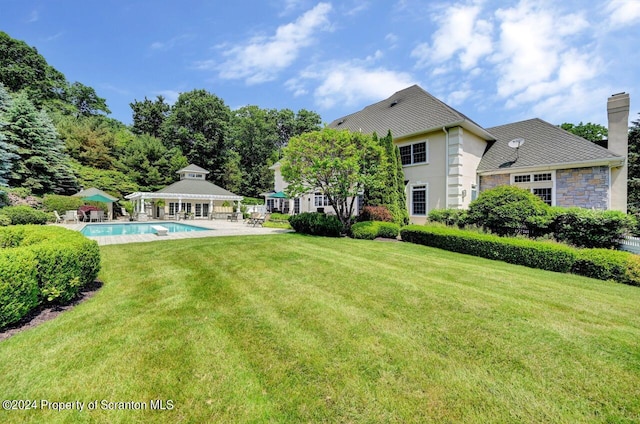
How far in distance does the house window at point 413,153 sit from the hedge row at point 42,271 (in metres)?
14.6

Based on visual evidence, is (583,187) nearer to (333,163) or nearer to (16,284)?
(333,163)

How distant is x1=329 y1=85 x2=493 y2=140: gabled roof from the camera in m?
13.8

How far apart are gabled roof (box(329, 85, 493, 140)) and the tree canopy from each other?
3.79m

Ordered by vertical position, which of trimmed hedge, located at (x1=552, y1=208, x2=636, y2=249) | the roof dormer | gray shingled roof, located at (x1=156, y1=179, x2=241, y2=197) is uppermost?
the roof dormer

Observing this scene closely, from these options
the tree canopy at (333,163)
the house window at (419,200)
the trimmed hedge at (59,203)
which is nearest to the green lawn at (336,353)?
the tree canopy at (333,163)

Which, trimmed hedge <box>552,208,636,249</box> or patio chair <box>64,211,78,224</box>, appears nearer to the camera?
trimmed hedge <box>552,208,636,249</box>

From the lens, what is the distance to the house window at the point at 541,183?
12562mm

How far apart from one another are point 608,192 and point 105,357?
16884 mm

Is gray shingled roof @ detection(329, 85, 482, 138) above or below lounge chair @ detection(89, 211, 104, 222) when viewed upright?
above

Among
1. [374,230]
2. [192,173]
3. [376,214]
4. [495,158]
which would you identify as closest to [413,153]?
[495,158]

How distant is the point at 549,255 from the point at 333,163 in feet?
25.7

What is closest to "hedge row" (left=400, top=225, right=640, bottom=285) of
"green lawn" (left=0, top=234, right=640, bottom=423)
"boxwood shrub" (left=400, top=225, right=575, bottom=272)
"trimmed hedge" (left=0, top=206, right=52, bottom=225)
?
"boxwood shrub" (left=400, top=225, right=575, bottom=272)

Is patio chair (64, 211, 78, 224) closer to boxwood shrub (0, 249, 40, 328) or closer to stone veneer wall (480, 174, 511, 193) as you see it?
boxwood shrub (0, 249, 40, 328)

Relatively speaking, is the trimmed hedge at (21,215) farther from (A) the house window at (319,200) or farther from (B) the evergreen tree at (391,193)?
(B) the evergreen tree at (391,193)
